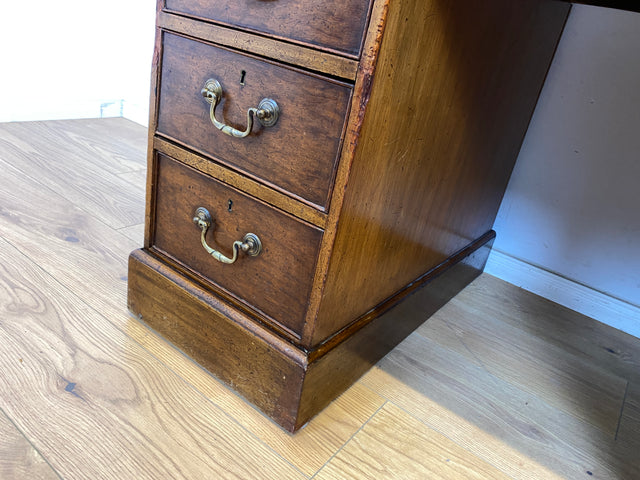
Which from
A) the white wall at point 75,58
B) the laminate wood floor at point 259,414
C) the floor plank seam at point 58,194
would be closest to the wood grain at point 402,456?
the laminate wood floor at point 259,414

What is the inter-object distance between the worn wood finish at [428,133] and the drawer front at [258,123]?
1.7 inches

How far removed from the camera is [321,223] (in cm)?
63

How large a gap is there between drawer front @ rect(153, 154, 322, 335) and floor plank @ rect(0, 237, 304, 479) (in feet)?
0.56

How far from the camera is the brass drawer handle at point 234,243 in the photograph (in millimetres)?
713

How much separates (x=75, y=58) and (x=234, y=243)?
5.05ft

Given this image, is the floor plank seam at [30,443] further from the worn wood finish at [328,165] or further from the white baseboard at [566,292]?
the white baseboard at [566,292]

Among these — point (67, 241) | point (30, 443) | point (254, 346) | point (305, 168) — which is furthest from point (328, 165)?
point (67, 241)

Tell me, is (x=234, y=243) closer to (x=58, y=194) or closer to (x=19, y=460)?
(x=19, y=460)

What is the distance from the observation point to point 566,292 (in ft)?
3.99

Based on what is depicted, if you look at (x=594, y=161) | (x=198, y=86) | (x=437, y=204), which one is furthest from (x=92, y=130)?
(x=594, y=161)

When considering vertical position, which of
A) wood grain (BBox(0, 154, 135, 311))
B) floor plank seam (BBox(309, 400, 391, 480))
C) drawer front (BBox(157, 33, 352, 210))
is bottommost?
wood grain (BBox(0, 154, 135, 311))

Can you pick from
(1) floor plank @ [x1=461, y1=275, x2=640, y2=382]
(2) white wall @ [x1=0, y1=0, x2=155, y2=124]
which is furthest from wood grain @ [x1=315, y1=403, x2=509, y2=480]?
(2) white wall @ [x1=0, y1=0, x2=155, y2=124]

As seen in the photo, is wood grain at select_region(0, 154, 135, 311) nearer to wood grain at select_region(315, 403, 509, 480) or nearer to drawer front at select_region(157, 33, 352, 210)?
drawer front at select_region(157, 33, 352, 210)

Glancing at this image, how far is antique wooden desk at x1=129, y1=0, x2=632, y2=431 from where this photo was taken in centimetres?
59
